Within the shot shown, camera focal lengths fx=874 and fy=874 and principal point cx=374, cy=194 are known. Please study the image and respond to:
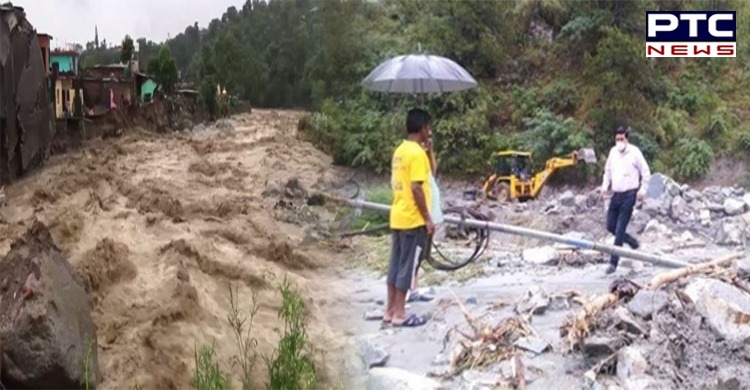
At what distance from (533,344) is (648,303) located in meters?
0.40

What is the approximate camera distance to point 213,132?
346 centimetres

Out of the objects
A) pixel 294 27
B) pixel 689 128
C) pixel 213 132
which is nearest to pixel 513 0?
pixel 689 128

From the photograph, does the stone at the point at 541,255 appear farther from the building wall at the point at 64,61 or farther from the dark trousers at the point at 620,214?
the building wall at the point at 64,61

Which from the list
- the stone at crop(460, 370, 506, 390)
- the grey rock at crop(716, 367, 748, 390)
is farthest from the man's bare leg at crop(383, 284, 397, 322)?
the grey rock at crop(716, 367, 748, 390)

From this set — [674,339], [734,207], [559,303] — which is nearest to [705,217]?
[734,207]

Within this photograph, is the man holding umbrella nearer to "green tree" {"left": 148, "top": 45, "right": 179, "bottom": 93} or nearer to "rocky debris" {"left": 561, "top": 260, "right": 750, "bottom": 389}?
"rocky debris" {"left": 561, "top": 260, "right": 750, "bottom": 389}

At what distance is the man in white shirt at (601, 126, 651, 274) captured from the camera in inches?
154

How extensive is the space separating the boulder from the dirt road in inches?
8.1

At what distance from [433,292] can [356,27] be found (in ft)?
4.15

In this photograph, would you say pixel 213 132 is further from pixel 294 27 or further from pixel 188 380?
pixel 294 27

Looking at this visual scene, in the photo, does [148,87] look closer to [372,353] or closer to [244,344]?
[244,344]

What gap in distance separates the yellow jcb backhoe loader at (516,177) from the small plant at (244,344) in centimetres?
493

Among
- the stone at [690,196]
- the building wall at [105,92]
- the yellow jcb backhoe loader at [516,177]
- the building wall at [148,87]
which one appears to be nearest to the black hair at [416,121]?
the building wall at [148,87]

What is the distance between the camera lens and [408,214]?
8.54 feet
